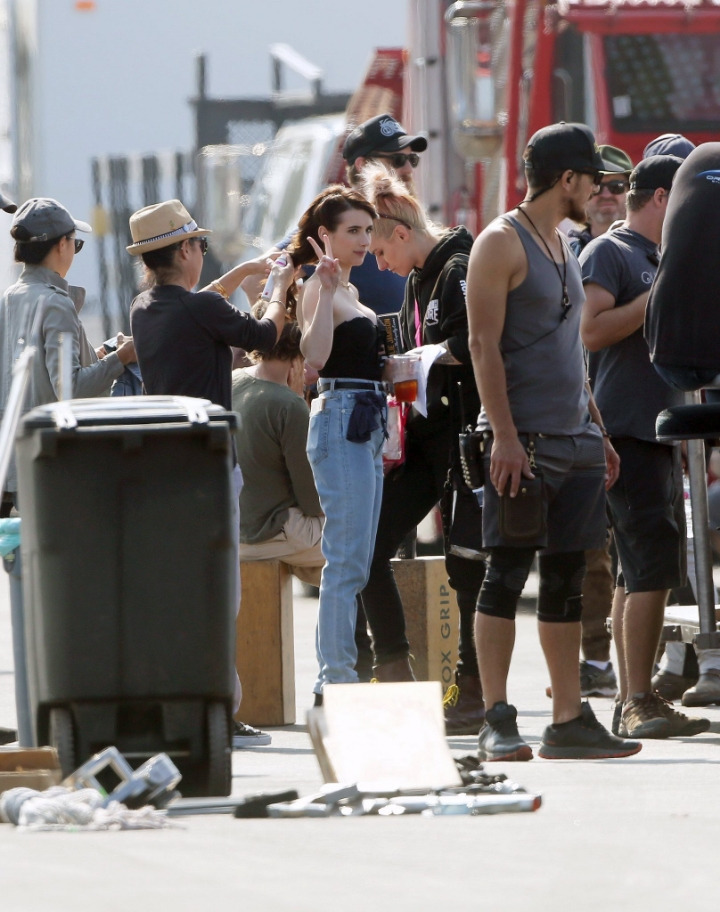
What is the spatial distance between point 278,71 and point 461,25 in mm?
14802

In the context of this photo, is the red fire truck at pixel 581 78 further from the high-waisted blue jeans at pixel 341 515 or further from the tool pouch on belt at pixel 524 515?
the tool pouch on belt at pixel 524 515

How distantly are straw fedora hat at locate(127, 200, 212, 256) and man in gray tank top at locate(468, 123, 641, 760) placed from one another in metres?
0.96

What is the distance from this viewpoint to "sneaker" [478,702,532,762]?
234 inches

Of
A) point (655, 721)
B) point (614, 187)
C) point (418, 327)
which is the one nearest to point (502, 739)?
point (655, 721)

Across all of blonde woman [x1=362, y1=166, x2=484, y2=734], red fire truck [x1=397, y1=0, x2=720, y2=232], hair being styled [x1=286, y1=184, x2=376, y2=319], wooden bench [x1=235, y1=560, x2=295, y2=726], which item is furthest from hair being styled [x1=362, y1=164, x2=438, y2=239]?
red fire truck [x1=397, y1=0, x2=720, y2=232]

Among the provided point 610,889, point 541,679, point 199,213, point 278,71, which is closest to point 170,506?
point 610,889

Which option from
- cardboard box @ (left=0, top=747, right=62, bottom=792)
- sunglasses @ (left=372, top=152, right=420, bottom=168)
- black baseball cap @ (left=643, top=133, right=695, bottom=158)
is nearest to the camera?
cardboard box @ (left=0, top=747, right=62, bottom=792)

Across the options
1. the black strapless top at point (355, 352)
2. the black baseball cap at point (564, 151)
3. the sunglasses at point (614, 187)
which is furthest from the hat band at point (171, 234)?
the sunglasses at point (614, 187)

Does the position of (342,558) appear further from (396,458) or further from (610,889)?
(610,889)

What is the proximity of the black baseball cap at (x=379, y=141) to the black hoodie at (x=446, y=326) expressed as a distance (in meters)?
0.79

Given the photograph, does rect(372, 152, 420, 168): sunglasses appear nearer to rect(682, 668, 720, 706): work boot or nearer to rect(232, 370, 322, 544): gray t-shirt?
rect(232, 370, 322, 544): gray t-shirt

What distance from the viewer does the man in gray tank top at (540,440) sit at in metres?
5.97

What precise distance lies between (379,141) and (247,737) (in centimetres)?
225

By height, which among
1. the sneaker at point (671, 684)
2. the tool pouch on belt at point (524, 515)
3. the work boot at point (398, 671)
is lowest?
the sneaker at point (671, 684)
